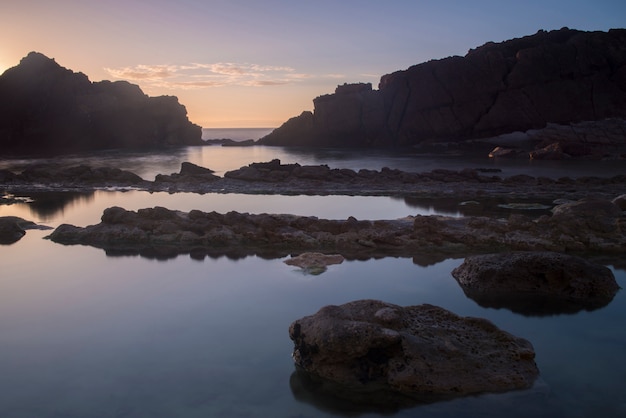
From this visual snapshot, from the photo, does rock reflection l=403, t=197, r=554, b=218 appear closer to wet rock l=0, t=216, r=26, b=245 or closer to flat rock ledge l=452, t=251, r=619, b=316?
flat rock ledge l=452, t=251, r=619, b=316

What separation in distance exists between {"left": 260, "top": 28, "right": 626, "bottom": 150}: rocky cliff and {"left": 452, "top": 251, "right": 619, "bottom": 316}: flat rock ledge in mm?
47239

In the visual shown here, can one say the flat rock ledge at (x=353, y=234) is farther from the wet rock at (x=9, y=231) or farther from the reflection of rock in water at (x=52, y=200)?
the reflection of rock in water at (x=52, y=200)

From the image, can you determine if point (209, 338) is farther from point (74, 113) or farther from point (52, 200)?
point (74, 113)

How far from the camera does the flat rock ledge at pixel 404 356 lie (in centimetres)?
601

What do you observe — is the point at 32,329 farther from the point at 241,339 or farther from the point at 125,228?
the point at 125,228

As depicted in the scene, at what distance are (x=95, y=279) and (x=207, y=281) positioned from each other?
218cm

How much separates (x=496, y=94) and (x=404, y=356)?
5362 cm

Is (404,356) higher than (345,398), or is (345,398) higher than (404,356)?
(404,356)

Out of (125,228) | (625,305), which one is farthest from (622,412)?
(125,228)

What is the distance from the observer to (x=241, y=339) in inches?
304

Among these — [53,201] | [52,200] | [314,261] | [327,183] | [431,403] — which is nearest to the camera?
[431,403]

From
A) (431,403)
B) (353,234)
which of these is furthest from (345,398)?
(353,234)

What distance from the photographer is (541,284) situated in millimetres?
9195

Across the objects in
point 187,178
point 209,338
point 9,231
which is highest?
point 187,178
